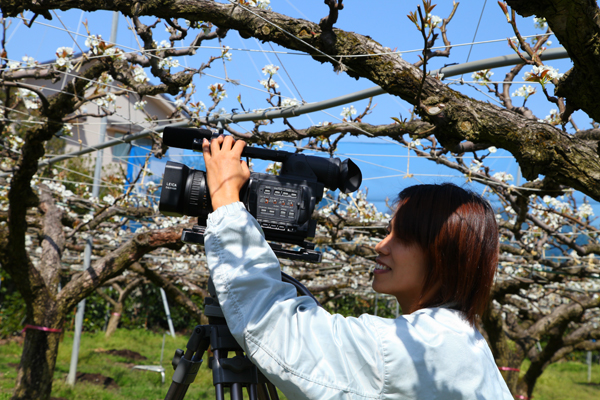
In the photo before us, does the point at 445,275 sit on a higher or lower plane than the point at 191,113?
lower

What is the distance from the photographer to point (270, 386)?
4.42 feet

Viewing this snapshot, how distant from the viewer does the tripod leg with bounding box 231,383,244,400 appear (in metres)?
1.06

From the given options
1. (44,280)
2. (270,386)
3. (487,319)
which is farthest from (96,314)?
(270,386)

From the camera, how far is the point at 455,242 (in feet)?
3.30

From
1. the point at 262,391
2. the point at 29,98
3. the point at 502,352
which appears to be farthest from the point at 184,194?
the point at 502,352

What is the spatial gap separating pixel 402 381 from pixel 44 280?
15.0 ft

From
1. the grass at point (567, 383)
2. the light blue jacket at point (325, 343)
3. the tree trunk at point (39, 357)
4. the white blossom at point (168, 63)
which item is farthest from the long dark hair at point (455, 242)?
the grass at point (567, 383)

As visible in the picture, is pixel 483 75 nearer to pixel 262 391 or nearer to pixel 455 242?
pixel 455 242

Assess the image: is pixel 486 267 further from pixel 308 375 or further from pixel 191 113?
pixel 191 113

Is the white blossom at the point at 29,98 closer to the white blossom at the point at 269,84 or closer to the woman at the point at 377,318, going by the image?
the white blossom at the point at 269,84

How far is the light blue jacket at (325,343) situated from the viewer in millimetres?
837

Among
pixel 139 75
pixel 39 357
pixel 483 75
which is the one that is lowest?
pixel 39 357

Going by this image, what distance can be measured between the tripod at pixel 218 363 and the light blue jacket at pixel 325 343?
0.76 ft

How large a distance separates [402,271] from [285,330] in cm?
31
